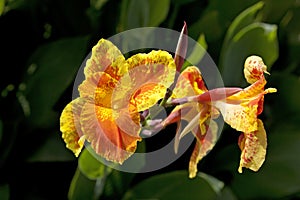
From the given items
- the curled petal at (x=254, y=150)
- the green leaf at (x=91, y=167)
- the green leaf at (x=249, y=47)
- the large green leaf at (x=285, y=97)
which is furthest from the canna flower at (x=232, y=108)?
the large green leaf at (x=285, y=97)

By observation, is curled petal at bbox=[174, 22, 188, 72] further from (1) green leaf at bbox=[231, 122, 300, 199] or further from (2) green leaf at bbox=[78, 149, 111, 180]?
(1) green leaf at bbox=[231, 122, 300, 199]

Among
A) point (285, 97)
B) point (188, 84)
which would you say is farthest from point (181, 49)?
point (285, 97)

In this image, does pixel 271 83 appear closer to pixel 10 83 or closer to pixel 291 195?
pixel 291 195

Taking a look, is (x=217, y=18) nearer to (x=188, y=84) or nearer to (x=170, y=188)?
(x=170, y=188)

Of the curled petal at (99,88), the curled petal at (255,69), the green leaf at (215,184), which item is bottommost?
the green leaf at (215,184)

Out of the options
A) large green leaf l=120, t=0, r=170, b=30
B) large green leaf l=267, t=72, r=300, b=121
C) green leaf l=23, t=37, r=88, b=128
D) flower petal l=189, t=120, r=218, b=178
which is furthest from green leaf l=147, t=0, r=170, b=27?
flower petal l=189, t=120, r=218, b=178

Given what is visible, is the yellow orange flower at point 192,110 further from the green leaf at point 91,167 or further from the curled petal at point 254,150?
the green leaf at point 91,167
